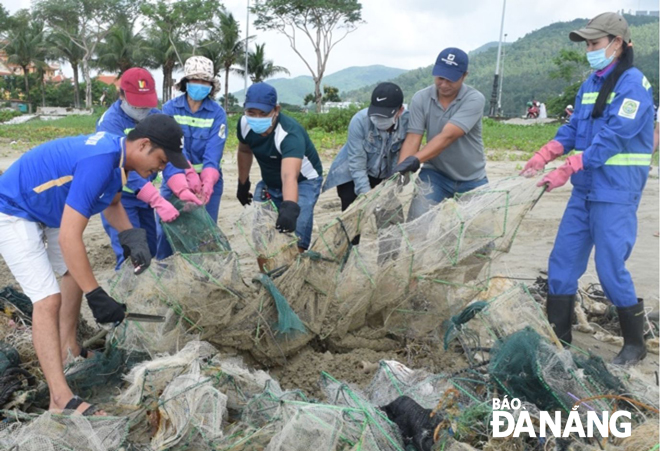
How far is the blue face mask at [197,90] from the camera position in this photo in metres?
4.67

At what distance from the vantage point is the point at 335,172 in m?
4.97

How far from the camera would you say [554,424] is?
8.53 feet

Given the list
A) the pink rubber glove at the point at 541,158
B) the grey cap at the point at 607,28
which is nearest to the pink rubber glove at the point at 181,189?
the pink rubber glove at the point at 541,158

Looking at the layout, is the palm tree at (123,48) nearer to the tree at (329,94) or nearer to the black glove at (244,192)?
the tree at (329,94)

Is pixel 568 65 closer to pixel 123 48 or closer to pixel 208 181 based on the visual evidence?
pixel 123 48

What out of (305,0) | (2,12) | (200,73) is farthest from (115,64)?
(200,73)

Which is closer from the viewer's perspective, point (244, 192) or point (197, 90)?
point (197, 90)

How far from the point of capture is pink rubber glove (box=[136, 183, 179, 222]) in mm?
3961

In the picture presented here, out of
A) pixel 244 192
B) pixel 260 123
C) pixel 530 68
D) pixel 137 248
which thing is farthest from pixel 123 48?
pixel 530 68

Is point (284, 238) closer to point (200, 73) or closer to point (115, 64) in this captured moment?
point (200, 73)

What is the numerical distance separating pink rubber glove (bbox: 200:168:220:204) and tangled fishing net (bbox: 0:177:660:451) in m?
0.41

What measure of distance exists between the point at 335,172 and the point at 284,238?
111 centimetres

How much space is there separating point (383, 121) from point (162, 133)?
2.01 meters

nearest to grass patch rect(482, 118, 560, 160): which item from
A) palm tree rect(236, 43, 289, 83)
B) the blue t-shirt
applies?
the blue t-shirt
